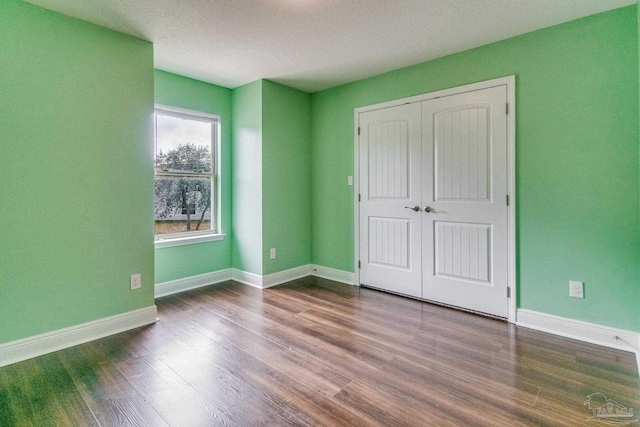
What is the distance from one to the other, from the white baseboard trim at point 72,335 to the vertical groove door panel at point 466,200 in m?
2.66

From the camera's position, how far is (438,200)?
3197 millimetres

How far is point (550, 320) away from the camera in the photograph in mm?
2588

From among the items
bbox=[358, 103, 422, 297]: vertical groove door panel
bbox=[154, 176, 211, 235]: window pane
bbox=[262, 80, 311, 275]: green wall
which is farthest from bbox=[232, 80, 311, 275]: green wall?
bbox=[358, 103, 422, 297]: vertical groove door panel

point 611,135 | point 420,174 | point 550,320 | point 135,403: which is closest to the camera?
point 135,403

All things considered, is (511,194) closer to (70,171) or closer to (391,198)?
(391,198)

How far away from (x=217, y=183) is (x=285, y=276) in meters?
1.44

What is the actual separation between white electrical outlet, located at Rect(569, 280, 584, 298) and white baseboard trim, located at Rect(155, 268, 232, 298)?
3.54m

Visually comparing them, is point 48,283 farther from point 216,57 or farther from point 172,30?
point 216,57

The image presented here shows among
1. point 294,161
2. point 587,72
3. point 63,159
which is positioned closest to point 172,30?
point 63,159

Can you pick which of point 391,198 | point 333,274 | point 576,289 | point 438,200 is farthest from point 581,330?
point 333,274

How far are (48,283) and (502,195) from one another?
359cm

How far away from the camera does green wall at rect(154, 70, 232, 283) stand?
3.54 metres

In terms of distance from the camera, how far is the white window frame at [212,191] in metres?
3.55

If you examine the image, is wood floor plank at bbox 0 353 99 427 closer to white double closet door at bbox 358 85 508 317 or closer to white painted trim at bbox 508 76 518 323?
white double closet door at bbox 358 85 508 317
